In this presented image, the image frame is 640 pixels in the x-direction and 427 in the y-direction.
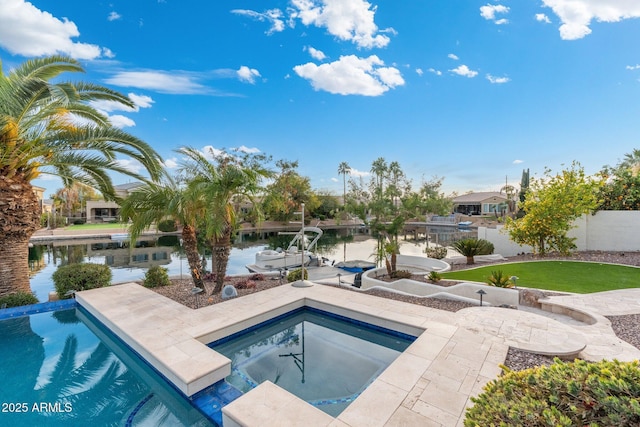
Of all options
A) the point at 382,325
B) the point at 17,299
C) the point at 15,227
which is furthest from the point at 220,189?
the point at 17,299

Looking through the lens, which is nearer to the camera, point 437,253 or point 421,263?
point 421,263

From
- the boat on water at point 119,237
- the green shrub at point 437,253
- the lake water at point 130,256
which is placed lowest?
the lake water at point 130,256

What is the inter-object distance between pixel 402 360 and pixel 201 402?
3235 mm

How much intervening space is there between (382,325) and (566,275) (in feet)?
27.3

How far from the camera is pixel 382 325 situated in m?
6.66

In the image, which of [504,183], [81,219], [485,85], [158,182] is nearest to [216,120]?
[158,182]

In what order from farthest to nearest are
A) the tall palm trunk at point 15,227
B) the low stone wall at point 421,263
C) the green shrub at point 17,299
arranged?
1. the low stone wall at point 421,263
2. the green shrub at point 17,299
3. the tall palm trunk at point 15,227

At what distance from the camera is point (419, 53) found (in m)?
13.7

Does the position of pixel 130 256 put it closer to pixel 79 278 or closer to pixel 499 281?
pixel 79 278

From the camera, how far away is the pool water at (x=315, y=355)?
4754 millimetres

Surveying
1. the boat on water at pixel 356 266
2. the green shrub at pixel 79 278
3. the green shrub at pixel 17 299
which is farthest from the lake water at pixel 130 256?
the green shrub at pixel 17 299

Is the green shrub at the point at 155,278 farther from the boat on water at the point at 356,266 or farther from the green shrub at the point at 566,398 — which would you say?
the green shrub at the point at 566,398

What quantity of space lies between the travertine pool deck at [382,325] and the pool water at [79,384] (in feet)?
0.99

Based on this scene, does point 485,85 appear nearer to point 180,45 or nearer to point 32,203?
point 180,45
